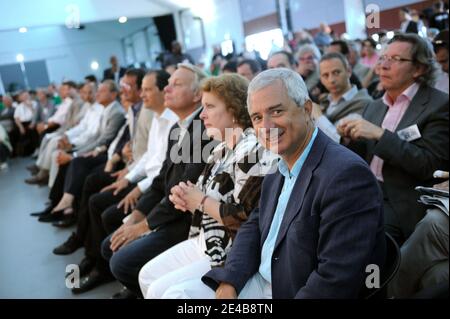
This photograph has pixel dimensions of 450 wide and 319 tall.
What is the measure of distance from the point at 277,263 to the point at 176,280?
505mm

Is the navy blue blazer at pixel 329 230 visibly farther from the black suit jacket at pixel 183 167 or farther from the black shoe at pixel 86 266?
the black shoe at pixel 86 266

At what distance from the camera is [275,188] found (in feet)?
4.37

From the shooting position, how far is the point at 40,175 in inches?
216

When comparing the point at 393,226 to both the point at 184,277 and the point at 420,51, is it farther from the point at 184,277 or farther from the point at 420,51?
the point at 184,277

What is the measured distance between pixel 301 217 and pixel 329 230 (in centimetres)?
9

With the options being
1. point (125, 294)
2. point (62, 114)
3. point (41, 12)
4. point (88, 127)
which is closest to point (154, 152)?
point (125, 294)

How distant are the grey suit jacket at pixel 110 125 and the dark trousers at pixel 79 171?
229mm

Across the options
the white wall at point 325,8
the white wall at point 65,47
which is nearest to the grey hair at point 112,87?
the white wall at point 65,47

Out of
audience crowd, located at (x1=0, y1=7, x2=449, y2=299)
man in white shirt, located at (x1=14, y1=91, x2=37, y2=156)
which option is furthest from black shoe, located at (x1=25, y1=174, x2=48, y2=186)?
audience crowd, located at (x1=0, y1=7, x2=449, y2=299)

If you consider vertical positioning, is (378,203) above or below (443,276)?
above

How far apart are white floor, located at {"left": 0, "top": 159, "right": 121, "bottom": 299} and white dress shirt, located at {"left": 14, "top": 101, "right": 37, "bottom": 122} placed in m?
1.65

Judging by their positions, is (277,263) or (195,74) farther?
(195,74)

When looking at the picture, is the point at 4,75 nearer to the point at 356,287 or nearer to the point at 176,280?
the point at 176,280
